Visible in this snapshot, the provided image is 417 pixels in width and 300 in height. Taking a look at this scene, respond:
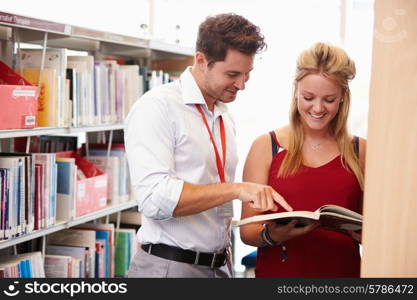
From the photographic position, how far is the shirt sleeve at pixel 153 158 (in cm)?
162

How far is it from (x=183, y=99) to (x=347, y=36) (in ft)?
11.5

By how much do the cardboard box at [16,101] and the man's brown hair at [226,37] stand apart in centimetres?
104

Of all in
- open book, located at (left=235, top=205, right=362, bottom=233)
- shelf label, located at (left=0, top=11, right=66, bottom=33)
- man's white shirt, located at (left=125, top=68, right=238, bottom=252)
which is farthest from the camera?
shelf label, located at (left=0, top=11, right=66, bottom=33)

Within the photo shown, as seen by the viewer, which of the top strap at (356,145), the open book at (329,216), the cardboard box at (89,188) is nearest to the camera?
the open book at (329,216)

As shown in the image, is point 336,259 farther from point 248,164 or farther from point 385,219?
point 385,219

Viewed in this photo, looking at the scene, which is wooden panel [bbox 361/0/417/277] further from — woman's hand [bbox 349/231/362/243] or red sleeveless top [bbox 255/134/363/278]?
red sleeveless top [bbox 255/134/363/278]

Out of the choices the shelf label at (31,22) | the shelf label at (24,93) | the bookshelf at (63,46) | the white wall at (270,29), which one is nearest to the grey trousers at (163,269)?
the bookshelf at (63,46)

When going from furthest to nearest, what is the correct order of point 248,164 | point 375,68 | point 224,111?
point 224,111 < point 248,164 < point 375,68

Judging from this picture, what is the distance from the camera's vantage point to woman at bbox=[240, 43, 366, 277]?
183cm

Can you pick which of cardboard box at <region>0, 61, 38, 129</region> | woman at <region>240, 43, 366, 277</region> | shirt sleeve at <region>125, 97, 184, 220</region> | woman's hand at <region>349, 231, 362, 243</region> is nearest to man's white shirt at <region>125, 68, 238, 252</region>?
shirt sleeve at <region>125, 97, 184, 220</region>

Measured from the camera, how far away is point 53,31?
2744 mm

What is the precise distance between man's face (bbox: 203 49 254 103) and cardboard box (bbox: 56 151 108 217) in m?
1.47

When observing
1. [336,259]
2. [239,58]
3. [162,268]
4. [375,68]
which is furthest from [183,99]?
[375,68]

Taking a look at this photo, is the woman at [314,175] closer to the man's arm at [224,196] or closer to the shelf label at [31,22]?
the man's arm at [224,196]
